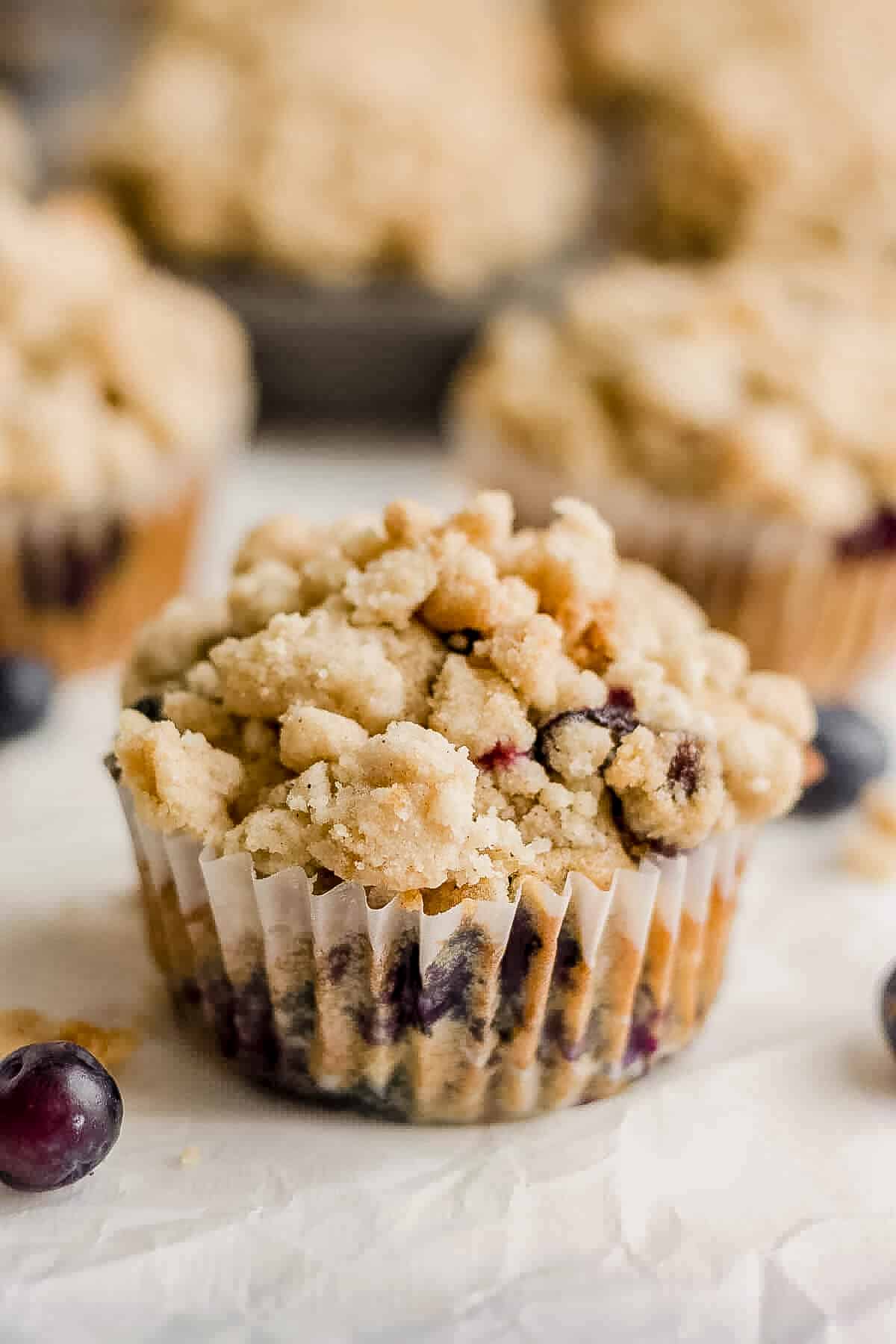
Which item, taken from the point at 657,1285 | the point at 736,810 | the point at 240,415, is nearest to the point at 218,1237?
the point at 657,1285

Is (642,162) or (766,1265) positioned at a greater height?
(642,162)

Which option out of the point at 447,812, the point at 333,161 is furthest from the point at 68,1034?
the point at 333,161

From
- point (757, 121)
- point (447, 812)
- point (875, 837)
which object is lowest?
point (875, 837)

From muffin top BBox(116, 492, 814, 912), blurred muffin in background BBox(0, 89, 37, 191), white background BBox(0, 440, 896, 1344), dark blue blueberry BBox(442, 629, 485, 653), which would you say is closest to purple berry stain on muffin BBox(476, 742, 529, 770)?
muffin top BBox(116, 492, 814, 912)

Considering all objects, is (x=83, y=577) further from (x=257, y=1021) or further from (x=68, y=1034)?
(x=257, y=1021)

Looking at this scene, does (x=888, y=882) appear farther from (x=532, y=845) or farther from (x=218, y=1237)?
(x=218, y=1237)

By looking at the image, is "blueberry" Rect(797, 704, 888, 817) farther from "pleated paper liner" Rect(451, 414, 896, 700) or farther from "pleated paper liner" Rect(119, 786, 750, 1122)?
"pleated paper liner" Rect(119, 786, 750, 1122)
